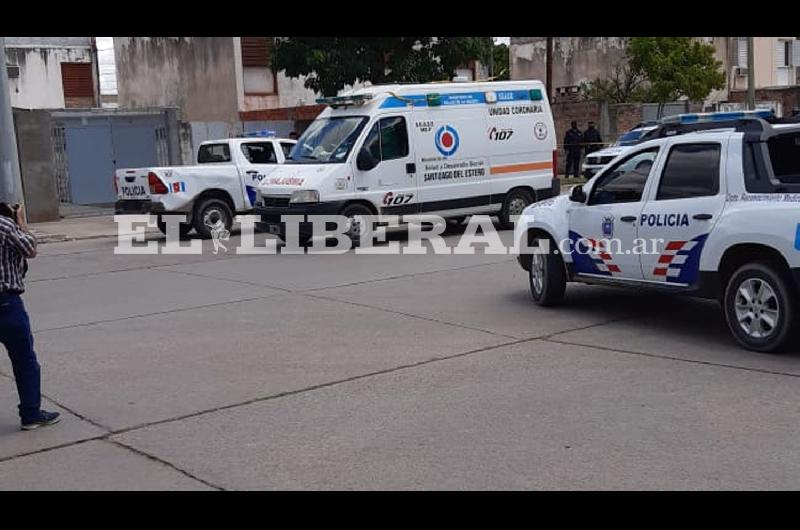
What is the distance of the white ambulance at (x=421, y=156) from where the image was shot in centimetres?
1507

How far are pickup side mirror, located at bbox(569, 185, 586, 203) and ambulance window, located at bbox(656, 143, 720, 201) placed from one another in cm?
103

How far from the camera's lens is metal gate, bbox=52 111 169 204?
25.0 m

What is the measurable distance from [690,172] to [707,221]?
58 centimetres

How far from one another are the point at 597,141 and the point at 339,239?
16.4m

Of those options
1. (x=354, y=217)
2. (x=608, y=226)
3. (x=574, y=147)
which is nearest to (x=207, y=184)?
(x=354, y=217)

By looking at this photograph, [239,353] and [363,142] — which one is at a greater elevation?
[363,142]

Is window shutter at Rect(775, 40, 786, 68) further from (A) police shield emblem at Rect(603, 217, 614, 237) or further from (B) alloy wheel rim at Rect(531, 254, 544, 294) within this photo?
(A) police shield emblem at Rect(603, 217, 614, 237)

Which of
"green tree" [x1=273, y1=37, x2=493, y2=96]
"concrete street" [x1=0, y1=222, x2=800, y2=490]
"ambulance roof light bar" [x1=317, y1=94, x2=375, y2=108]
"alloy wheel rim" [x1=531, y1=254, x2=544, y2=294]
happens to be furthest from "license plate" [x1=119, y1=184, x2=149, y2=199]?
"alloy wheel rim" [x1=531, y1=254, x2=544, y2=294]

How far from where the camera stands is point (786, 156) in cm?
783

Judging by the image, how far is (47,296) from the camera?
1202 centimetres

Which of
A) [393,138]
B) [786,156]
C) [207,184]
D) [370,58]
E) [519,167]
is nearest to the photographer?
[786,156]

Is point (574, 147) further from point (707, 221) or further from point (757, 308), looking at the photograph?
point (757, 308)

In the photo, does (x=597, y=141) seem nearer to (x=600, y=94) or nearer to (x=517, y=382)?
(x=600, y=94)
